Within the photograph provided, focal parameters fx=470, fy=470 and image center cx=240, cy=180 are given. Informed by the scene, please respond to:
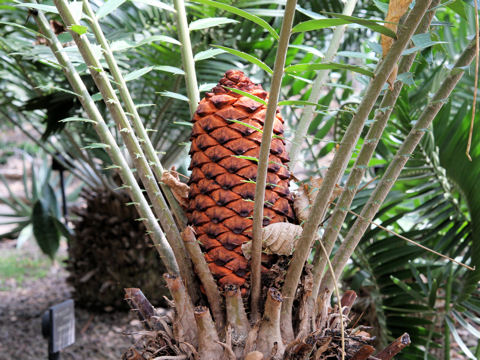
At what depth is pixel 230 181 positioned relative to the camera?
2.10 ft

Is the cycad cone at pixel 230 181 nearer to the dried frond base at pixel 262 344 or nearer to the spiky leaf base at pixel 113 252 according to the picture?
the dried frond base at pixel 262 344

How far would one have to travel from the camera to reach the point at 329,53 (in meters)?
0.84

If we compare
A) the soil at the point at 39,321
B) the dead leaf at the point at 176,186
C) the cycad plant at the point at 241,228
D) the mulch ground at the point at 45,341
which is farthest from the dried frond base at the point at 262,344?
the mulch ground at the point at 45,341

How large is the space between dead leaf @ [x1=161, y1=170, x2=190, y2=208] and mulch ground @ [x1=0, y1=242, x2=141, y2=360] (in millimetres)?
1236

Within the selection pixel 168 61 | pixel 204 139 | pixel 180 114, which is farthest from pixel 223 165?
pixel 180 114

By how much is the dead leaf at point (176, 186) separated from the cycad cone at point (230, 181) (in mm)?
30

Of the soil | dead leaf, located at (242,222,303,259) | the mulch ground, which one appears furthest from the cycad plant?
the mulch ground

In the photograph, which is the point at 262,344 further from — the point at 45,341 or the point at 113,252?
the point at 45,341

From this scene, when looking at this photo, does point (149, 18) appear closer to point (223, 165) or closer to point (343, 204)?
point (223, 165)

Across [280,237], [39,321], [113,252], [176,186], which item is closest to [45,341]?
[39,321]

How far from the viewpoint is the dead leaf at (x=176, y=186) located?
0.67 meters

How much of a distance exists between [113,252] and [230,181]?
1.44 metres

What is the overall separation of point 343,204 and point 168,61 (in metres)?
0.90

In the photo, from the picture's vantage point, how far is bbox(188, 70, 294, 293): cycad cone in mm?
638
